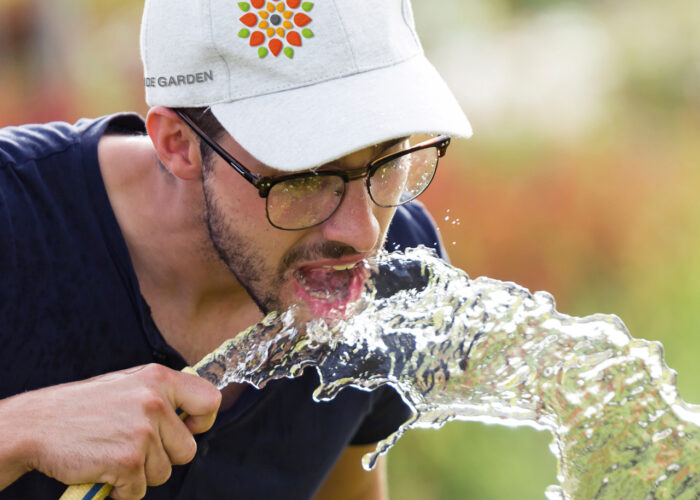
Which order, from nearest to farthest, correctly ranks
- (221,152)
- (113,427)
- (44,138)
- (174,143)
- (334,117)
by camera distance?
(113,427), (334,117), (221,152), (174,143), (44,138)

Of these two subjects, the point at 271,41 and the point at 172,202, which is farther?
the point at 172,202

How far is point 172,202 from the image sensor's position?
2035mm

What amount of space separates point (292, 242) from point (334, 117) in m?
0.28

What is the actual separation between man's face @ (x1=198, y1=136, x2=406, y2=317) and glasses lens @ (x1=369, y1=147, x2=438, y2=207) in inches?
1.0

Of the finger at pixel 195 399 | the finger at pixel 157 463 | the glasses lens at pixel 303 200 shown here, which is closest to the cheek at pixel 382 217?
the glasses lens at pixel 303 200

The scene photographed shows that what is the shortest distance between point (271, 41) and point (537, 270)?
2452mm

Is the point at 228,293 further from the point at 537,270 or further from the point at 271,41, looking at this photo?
the point at 537,270

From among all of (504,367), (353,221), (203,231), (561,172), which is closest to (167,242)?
(203,231)

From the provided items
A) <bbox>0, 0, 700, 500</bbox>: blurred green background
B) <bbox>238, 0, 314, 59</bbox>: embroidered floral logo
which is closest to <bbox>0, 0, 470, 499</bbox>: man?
<bbox>238, 0, 314, 59</bbox>: embroidered floral logo

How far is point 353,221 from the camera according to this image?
1.83m

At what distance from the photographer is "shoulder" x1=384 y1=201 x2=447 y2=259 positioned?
89.6 inches

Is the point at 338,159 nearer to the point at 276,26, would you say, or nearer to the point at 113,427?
the point at 276,26

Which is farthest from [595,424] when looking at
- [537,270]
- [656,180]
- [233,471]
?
[656,180]

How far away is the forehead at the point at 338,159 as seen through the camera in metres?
1.78
